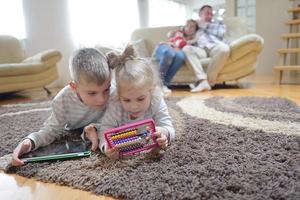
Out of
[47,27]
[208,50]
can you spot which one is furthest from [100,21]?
[208,50]

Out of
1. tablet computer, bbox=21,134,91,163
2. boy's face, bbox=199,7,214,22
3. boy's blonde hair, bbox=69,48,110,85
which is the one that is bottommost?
tablet computer, bbox=21,134,91,163

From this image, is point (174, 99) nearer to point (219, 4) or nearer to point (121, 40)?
point (121, 40)

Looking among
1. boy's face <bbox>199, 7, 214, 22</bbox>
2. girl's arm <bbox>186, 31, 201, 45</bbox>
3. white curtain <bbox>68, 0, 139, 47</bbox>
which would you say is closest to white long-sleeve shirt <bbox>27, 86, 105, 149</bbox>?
girl's arm <bbox>186, 31, 201, 45</bbox>

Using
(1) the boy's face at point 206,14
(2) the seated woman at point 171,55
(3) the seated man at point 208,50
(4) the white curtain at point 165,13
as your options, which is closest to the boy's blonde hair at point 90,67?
(2) the seated woman at point 171,55

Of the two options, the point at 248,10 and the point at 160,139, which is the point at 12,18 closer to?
the point at 248,10

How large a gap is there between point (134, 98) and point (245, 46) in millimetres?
1861

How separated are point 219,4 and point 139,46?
82.0 inches

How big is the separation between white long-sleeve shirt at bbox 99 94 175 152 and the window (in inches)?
126

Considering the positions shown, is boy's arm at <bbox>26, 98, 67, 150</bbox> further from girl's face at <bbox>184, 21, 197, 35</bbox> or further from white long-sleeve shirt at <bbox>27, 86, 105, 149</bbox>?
girl's face at <bbox>184, 21, 197, 35</bbox>

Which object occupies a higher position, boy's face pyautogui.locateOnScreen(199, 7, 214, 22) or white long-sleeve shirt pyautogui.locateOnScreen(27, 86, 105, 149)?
boy's face pyautogui.locateOnScreen(199, 7, 214, 22)

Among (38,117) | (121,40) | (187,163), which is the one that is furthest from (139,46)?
(187,163)

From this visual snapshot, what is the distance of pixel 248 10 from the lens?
3789mm

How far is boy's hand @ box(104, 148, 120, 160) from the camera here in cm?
82

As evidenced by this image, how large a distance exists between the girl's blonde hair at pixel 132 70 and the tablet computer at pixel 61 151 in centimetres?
25
